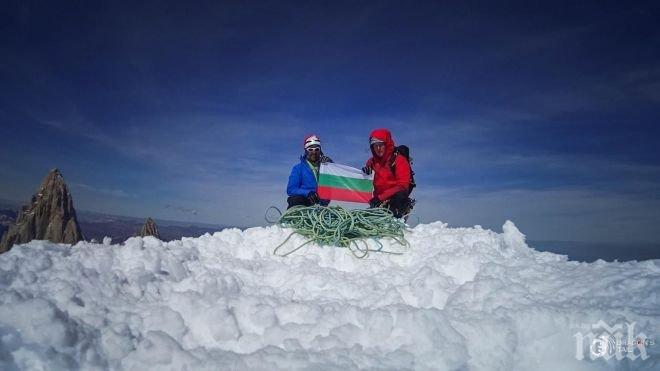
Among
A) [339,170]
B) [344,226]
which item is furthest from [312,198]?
[344,226]

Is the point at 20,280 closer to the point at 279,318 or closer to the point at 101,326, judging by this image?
the point at 101,326

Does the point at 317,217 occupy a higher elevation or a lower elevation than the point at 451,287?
higher

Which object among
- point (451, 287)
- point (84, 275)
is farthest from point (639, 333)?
point (84, 275)

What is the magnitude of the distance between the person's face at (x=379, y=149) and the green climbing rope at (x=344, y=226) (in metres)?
3.04

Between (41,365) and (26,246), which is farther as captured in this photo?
(26,246)

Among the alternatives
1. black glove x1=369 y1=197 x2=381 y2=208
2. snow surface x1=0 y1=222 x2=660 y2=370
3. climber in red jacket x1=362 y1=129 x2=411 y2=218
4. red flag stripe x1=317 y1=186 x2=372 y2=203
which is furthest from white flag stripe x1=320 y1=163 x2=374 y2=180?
snow surface x1=0 y1=222 x2=660 y2=370

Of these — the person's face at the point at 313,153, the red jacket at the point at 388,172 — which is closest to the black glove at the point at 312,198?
the person's face at the point at 313,153

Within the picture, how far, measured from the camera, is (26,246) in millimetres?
3049

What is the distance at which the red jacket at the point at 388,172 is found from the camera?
813 cm

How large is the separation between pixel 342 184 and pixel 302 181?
1.05m

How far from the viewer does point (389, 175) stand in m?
8.41

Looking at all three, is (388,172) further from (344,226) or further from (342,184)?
(344,226)

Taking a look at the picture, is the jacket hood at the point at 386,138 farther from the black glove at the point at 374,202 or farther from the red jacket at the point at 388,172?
the black glove at the point at 374,202

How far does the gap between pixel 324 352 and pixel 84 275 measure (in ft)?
7.20
